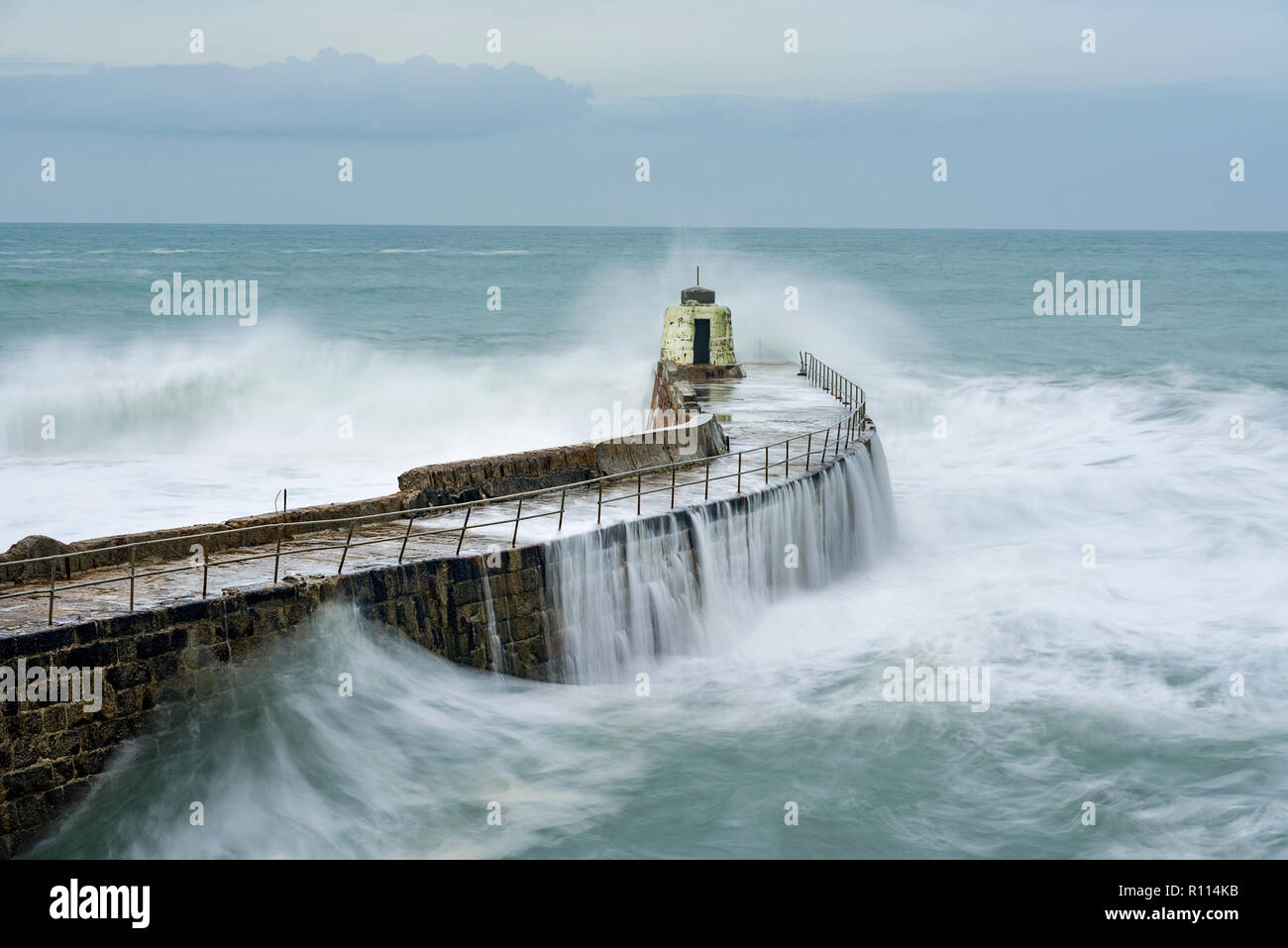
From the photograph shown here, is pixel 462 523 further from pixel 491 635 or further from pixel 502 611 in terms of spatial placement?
pixel 491 635

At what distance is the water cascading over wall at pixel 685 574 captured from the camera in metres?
15.8

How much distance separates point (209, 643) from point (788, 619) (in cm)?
898

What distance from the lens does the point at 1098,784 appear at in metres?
13.1

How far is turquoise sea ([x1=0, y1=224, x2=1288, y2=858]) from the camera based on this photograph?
12.1 m

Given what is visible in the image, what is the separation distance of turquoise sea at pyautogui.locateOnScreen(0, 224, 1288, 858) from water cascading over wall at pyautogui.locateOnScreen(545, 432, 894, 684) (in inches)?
19.8

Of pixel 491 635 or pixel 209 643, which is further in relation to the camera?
pixel 491 635

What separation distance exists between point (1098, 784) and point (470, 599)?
22.4ft

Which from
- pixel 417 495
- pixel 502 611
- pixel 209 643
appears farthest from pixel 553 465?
pixel 209 643

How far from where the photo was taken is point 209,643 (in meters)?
12.1

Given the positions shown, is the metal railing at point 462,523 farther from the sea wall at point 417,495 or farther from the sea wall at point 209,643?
the sea wall at point 209,643

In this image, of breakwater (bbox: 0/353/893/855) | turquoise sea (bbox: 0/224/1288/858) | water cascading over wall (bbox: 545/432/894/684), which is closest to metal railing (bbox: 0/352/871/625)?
breakwater (bbox: 0/353/893/855)

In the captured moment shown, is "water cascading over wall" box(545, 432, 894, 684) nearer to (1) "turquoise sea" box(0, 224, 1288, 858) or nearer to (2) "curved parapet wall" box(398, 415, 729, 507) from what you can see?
(1) "turquoise sea" box(0, 224, 1288, 858)
